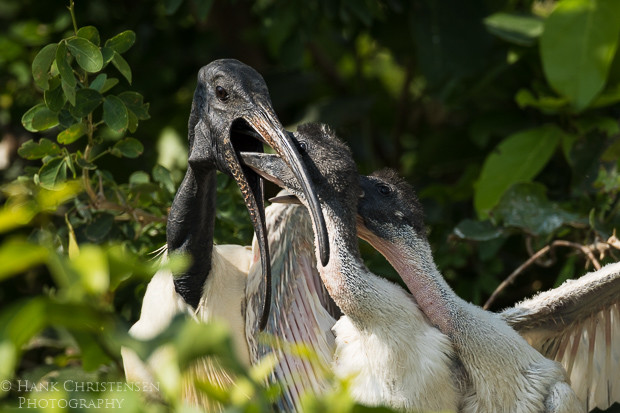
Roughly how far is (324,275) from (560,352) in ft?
3.16

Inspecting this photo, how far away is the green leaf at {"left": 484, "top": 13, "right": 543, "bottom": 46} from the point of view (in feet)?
12.7

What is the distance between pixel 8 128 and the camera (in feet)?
14.7

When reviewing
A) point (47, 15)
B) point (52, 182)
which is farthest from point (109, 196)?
point (47, 15)

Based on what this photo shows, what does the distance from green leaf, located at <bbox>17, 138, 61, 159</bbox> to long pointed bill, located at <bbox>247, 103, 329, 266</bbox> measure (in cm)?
71

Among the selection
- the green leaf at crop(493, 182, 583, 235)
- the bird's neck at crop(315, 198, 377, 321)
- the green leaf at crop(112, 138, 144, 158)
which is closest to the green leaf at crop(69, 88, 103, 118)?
the green leaf at crop(112, 138, 144, 158)

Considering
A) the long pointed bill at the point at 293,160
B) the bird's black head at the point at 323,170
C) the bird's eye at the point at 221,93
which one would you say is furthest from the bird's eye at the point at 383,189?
the bird's eye at the point at 221,93

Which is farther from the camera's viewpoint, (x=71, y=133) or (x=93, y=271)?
(x=71, y=133)

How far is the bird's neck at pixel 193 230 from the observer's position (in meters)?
2.80

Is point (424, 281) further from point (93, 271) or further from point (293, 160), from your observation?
point (93, 271)

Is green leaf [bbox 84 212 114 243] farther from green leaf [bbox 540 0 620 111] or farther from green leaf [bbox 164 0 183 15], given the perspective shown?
green leaf [bbox 540 0 620 111]

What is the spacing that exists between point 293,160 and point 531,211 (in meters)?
1.22

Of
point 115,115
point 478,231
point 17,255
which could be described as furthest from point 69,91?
point 17,255

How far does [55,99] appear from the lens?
2.71 m

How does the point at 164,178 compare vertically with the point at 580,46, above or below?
below
